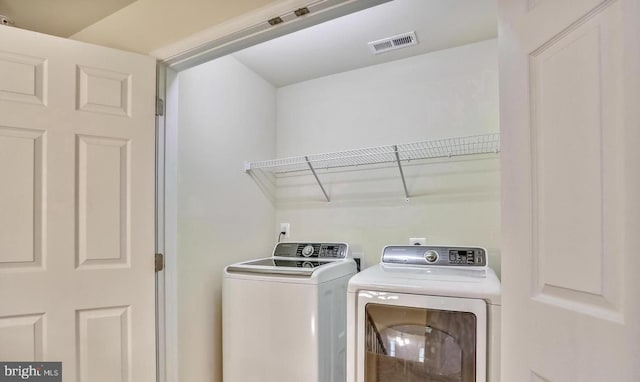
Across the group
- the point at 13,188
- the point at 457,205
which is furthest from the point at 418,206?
the point at 13,188

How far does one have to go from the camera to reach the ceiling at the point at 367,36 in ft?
5.82

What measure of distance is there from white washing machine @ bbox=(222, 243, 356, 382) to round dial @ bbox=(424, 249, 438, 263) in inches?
19.5

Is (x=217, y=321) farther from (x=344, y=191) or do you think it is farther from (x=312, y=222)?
(x=344, y=191)

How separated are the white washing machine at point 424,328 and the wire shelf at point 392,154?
0.79 m

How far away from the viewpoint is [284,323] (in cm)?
175

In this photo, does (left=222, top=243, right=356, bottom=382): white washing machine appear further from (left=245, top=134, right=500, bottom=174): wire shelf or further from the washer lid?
(left=245, top=134, right=500, bottom=174): wire shelf

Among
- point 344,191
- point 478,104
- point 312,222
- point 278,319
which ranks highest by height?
point 478,104

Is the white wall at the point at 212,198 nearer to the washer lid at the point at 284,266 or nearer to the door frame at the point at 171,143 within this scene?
the door frame at the point at 171,143

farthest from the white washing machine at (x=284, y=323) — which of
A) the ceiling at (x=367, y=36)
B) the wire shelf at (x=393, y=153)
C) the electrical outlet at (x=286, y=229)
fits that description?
the ceiling at (x=367, y=36)

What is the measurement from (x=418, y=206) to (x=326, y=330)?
1.00 metres

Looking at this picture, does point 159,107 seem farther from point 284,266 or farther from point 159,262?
point 284,266

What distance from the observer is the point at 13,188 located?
130 centimetres

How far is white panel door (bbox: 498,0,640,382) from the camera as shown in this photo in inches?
25.5

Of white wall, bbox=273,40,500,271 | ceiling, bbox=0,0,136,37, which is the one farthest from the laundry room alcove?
ceiling, bbox=0,0,136,37
